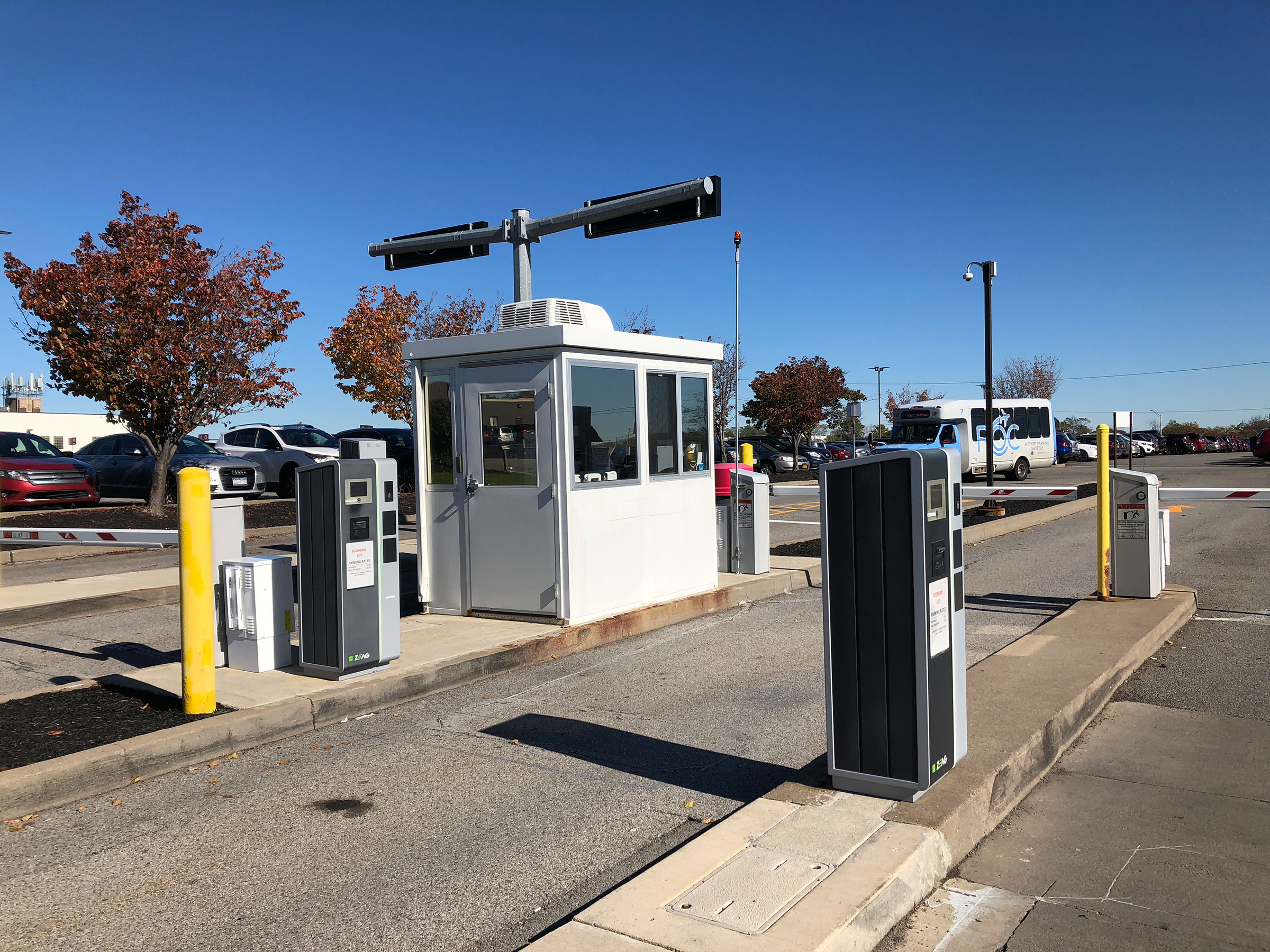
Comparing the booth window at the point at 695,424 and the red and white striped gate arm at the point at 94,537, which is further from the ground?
the booth window at the point at 695,424

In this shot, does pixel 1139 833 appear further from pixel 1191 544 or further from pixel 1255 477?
pixel 1255 477

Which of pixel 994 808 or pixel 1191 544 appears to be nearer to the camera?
pixel 994 808

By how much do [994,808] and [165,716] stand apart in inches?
175

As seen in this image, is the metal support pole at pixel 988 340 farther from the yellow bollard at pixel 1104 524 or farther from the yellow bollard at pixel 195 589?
the yellow bollard at pixel 195 589

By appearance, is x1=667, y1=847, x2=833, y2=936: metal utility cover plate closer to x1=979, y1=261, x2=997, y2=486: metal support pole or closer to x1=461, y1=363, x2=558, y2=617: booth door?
x1=461, y1=363, x2=558, y2=617: booth door

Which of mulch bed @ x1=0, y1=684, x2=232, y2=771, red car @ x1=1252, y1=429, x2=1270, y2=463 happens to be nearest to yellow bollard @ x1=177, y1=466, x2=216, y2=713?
mulch bed @ x1=0, y1=684, x2=232, y2=771

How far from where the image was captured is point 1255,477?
30.6m

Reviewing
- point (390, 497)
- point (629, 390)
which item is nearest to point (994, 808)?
point (390, 497)

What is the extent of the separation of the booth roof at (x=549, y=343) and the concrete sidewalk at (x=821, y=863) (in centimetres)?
425

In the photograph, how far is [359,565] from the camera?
6.23 meters

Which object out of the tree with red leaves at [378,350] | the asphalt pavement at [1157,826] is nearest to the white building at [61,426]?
the tree with red leaves at [378,350]

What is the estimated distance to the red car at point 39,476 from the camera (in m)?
17.2

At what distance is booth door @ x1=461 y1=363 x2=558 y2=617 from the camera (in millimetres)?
8016

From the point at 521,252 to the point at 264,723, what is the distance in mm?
6930
